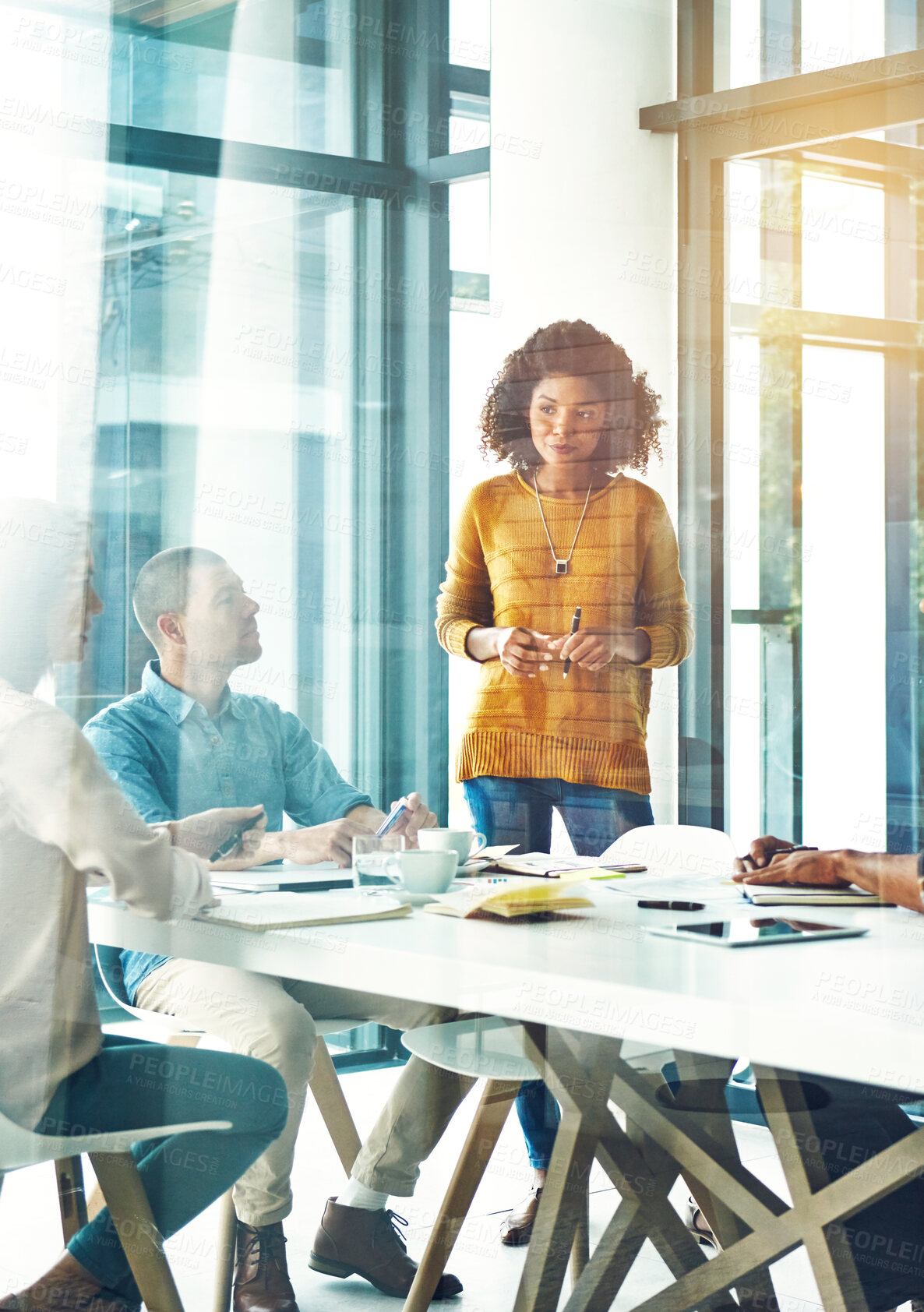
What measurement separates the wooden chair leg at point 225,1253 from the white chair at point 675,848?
3.10ft

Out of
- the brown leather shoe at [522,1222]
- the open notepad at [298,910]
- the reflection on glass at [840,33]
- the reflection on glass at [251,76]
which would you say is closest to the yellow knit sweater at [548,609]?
the open notepad at [298,910]

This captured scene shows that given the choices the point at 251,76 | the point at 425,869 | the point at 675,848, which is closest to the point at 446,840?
the point at 425,869

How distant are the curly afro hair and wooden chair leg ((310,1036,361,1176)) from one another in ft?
3.54

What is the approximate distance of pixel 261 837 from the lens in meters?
1.87

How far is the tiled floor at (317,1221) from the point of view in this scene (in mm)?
1545

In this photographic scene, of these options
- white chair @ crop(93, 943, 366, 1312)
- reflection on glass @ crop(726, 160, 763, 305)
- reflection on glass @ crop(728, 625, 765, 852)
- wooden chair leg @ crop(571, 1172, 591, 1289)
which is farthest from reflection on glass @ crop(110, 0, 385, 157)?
reflection on glass @ crop(728, 625, 765, 852)

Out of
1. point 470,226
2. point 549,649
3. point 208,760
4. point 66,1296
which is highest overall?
point 470,226

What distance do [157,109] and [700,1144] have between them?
1616mm

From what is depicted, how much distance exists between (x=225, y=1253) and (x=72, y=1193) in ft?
0.71

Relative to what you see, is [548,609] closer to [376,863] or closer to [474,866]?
[474,866]

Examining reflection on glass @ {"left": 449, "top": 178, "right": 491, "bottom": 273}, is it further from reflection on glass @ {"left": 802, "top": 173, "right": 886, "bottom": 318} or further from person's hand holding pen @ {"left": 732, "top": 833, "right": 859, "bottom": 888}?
person's hand holding pen @ {"left": 732, "top": 833, "right": 859, "bottom": 888}

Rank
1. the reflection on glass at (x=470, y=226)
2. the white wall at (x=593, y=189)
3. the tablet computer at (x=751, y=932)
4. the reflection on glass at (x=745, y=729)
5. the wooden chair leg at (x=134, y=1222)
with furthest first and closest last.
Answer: the reflection on glass at (x=745, y=729) < the white wall at (x=593, y=189) < the reflection on glass at (x=470, y=226) < the wooden chair leg at (x=134, y=1222) < the tablet computer at (x=751, y=932)

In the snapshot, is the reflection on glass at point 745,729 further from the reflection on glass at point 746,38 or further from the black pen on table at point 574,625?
the reflection on glass at point 746,38

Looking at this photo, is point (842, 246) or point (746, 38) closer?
point (842, 246)
